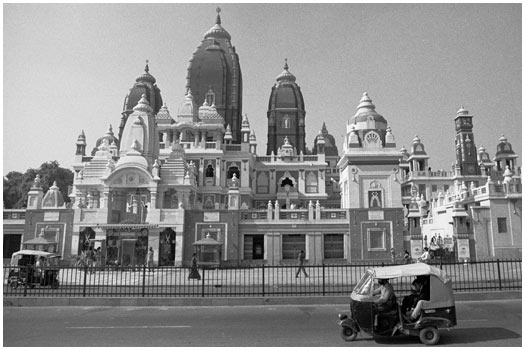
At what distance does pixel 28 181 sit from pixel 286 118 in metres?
33.7

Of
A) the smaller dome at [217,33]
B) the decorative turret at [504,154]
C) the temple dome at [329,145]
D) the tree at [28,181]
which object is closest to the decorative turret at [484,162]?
the decorative turret at [504,154]

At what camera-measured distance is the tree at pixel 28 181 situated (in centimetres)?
5338

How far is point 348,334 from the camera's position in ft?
29.8

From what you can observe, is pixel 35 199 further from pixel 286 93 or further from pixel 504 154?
pixel 504 154

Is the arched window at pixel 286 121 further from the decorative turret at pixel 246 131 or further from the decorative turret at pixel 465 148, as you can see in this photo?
the decorative turret at pixel 465 148

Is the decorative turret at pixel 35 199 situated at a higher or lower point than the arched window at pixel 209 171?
lower

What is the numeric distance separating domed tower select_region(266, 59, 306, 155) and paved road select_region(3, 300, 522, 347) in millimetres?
45875

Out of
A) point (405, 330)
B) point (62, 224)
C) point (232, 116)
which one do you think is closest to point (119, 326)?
point (405, 330)

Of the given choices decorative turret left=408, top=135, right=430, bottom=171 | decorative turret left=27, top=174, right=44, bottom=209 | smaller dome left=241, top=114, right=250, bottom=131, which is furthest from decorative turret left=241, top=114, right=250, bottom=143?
decorative turret left=408, top=135, right=430, bottom=171

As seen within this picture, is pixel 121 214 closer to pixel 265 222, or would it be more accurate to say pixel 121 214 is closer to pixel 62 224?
pixel 62 224

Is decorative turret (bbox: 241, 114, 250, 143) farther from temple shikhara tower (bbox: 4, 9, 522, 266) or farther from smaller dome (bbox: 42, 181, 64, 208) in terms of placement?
smaller dome (bbox: 42, 181, 64, 208)

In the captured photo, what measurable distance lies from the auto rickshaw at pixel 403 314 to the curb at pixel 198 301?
15.5 feet

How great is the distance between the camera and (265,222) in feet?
101

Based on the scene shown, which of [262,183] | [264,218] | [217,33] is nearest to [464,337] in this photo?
[264,218]
